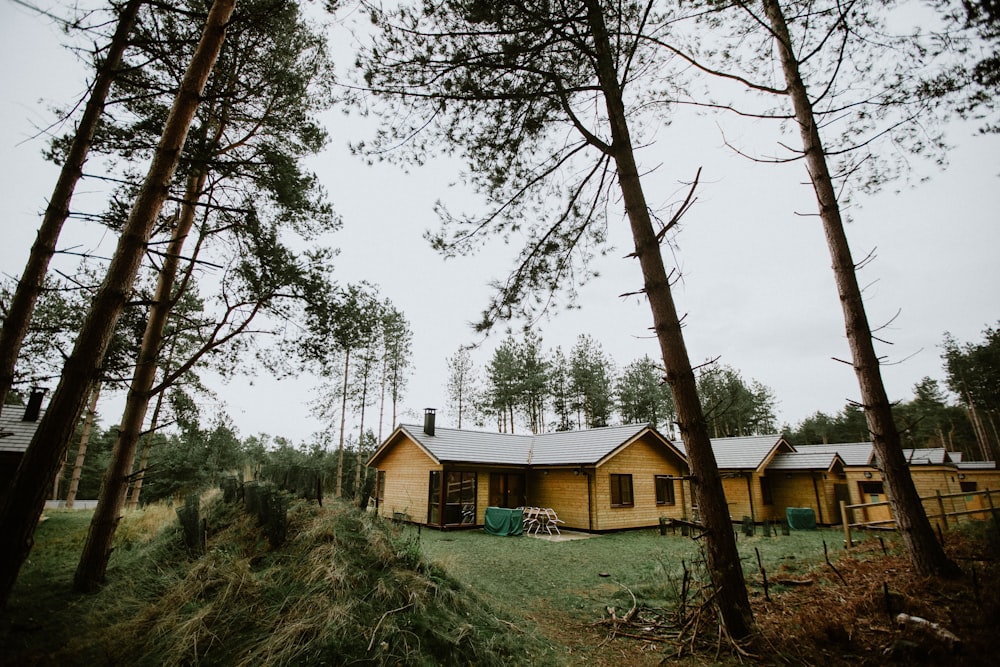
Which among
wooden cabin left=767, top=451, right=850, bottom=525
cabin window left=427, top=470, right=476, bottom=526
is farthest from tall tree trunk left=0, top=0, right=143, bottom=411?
wooden cabin left=767, top=451, right=850, bottom=525

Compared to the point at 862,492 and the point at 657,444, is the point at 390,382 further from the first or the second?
the point at 862,492

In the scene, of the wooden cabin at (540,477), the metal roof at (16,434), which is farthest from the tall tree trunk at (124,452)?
the wooden cabin at (540,477)

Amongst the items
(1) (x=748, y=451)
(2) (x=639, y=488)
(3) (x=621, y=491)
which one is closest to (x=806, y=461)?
(1) (x=748, y=451)

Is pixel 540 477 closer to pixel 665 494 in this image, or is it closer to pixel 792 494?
pixel 665 494

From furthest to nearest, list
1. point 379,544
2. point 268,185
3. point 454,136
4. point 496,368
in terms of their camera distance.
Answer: point 496,368 → point 268,185 → point 454,136 → point 379,544

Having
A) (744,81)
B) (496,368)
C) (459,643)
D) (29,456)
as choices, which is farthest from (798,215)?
(496,368)

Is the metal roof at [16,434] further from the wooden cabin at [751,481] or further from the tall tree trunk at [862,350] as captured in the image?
the wooden cabin at [751,481]

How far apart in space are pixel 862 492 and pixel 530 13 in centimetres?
2135

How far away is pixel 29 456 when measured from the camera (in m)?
2.54

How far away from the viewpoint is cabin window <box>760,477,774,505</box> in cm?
1748

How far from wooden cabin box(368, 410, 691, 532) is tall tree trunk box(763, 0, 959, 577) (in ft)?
32.3

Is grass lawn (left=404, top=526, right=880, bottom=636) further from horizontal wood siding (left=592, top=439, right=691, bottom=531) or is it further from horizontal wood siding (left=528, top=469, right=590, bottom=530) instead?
horizontal wood siding (left=528, top=469, right=590, bottom=530)

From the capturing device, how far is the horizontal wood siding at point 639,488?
14.1 meters

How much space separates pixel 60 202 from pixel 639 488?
16733mm
